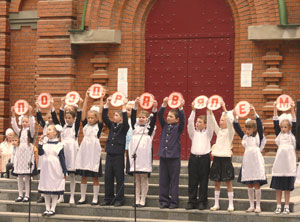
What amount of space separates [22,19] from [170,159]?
6628 millimetres

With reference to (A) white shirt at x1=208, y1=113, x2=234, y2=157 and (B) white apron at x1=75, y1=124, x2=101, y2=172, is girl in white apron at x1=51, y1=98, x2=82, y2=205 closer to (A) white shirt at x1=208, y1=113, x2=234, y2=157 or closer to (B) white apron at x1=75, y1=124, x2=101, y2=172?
(B) white apron at x1=75, y1=124, x2=101, y2=172

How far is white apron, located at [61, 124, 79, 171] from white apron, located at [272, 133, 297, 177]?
12.5 feet

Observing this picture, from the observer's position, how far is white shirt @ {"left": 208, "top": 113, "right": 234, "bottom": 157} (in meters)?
12.5

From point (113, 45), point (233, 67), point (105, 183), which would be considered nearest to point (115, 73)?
point (113, 45)

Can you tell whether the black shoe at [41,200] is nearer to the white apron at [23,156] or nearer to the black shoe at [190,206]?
the white apron at [23,156]

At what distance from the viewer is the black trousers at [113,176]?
13148 millimetres

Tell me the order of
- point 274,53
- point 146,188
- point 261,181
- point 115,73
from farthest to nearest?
point 115,73 → point 274,53 → point 146,188 → point 261,181

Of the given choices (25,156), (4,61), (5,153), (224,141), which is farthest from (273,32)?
(4,61)

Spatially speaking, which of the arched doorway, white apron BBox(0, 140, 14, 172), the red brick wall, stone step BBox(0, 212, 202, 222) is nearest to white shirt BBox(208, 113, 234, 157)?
stone step BBox(0, 212, 202, 222)

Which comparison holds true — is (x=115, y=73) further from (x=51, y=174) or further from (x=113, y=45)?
(x=51, y=174)

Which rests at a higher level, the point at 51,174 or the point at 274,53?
the point at 274,53

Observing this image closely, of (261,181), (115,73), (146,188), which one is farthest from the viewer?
(115,73)

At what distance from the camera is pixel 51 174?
508 inches

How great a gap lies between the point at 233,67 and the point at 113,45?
9.29ft
